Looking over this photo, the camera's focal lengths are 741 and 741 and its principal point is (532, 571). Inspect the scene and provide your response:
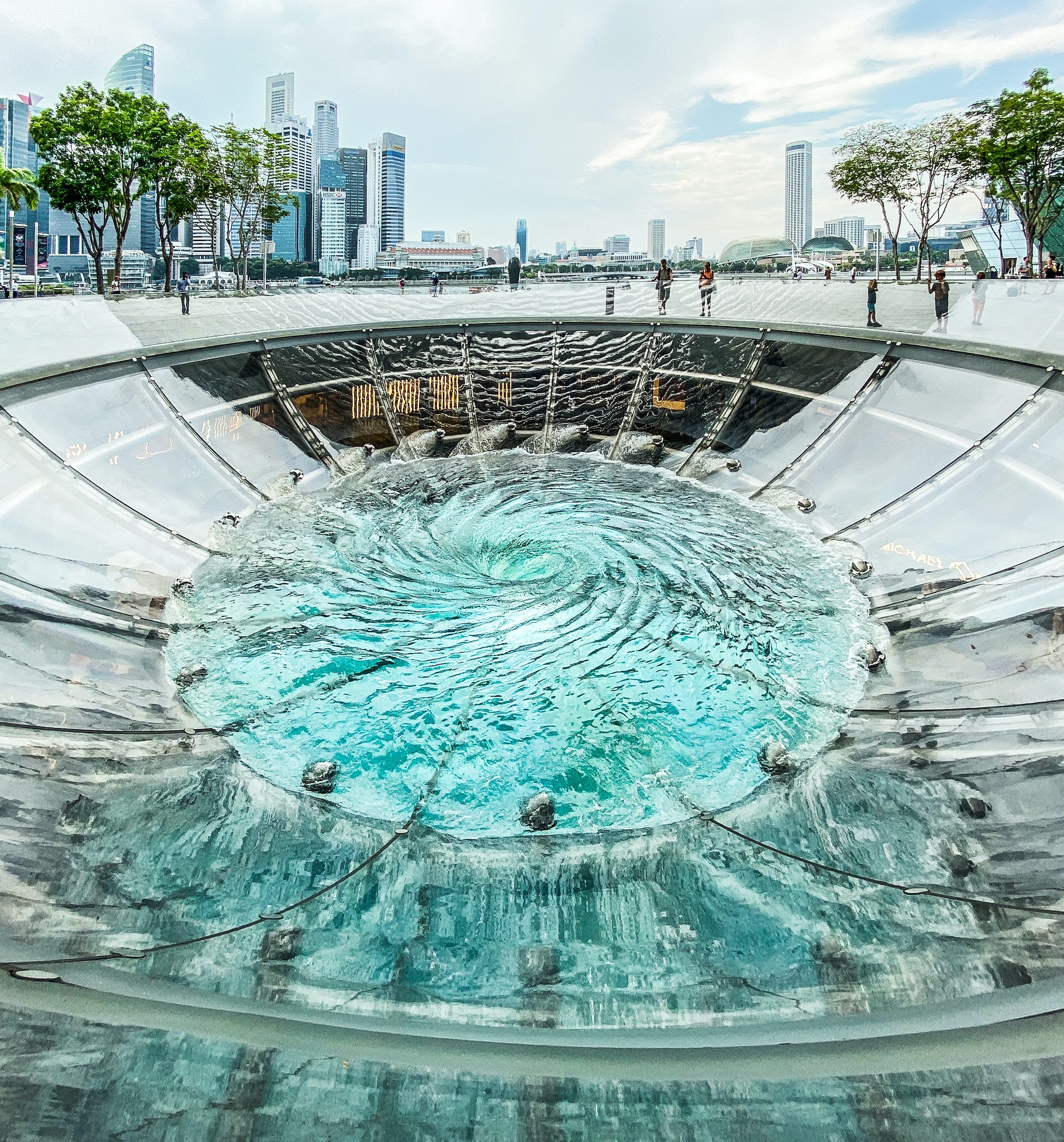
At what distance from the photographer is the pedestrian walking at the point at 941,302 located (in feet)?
50.1

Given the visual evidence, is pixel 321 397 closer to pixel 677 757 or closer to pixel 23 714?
pixel 23 714

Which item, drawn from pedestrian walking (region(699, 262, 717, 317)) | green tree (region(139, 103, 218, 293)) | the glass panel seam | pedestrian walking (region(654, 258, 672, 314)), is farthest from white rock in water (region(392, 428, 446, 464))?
green tree (region(139, 103, 218, 293))

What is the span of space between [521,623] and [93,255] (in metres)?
36.0

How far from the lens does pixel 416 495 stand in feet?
52.6

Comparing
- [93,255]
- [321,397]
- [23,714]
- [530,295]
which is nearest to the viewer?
[23,714]

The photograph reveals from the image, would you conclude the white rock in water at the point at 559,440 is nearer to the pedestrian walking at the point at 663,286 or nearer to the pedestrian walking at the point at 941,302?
the pedestrian walking at the point at 663,286

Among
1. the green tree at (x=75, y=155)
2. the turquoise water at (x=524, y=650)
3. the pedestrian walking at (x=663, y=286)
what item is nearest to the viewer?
the turquoise water at (x=524, y=650)

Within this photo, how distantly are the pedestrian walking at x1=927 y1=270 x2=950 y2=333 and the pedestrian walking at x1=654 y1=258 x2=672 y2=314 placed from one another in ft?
Result: 23.9

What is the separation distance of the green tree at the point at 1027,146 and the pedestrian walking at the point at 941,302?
21623 mm

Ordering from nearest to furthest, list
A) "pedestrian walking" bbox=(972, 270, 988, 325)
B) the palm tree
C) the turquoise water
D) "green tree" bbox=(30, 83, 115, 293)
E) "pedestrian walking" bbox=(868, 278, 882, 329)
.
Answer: the turquoise water → "pedestrian walking" bbox=(972, 270, 988, 325) → "pedestrian walking" bbox=(868, 278, 882, 329) → the palm tree → "green tree" bbox=(30, 83, 115, 293)

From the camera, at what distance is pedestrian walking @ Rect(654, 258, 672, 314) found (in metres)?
21.4

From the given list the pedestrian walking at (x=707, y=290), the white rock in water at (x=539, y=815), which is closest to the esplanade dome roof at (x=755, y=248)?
the pedestrian walking at (x=707, y=290)

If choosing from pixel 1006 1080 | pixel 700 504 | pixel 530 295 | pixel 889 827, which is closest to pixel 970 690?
pixel 889 827

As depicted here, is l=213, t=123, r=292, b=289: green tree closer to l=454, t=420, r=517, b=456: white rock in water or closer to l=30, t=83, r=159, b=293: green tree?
l=30, t=83, r=159, b=293: green tree
